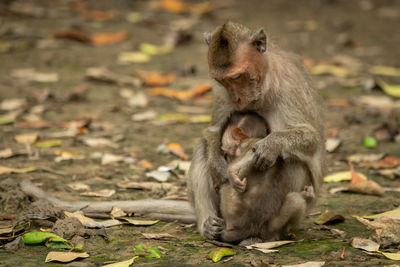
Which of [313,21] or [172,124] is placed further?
[313,21]

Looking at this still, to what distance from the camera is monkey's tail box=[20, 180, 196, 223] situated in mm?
5025

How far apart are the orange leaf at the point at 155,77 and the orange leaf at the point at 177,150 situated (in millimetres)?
2834

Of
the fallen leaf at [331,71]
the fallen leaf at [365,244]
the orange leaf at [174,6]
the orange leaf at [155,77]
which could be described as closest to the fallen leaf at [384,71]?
the fallen leaf at [331,71]

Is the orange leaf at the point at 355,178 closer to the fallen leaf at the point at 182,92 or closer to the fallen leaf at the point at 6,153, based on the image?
the fallen leaf at the point at 6,153

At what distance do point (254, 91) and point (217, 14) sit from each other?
32.2ft

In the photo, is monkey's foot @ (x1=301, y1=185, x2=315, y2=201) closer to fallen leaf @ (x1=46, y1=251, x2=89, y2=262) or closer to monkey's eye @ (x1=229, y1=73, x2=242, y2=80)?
monkey's eye @ (x1=229, y1=73, x2=242, y2=80)

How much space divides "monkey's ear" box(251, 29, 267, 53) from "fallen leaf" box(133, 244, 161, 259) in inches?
65.2

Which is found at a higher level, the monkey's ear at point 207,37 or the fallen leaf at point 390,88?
the monkey's ear at point 207,37

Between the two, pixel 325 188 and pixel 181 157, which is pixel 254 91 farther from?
pixel 181 157

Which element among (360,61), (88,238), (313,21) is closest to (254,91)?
(88,238)

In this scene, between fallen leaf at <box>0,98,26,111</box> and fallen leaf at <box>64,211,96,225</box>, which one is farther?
fallen leaf at <box>0,98,26,111</box>

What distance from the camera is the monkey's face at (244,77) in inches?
179

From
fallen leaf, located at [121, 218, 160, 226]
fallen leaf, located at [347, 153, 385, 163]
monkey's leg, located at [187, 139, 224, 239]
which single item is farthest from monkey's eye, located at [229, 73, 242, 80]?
fallen leaf, located at [347, 153, 385, 163]

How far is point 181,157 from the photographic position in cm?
682
